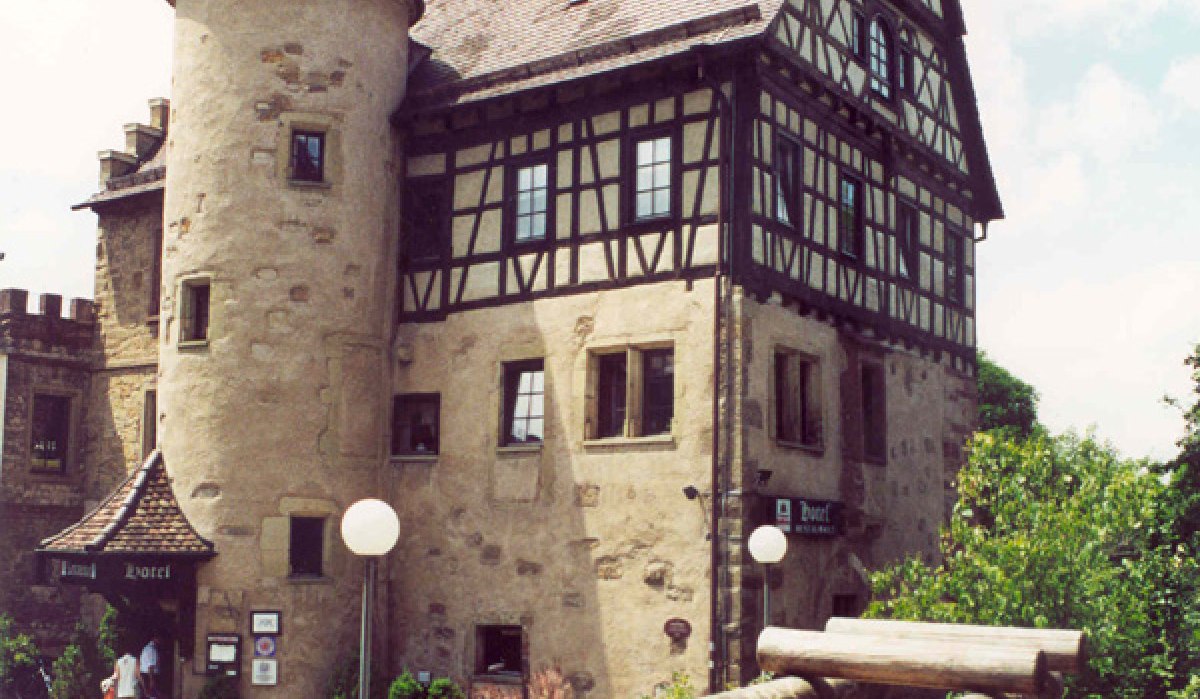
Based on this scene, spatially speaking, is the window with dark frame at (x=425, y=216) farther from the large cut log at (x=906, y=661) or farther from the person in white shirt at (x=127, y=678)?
the large cut log at (x=906, y=661)

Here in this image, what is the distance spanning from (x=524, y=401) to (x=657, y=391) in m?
2.28

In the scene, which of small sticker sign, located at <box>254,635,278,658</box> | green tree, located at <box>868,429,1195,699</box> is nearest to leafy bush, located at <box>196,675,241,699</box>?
small sticker sign, located at <box>254,635,278,658</box>

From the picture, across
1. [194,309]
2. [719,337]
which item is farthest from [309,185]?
[719,337]

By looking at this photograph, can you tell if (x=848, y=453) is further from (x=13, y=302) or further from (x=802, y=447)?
(x=13, y=302)

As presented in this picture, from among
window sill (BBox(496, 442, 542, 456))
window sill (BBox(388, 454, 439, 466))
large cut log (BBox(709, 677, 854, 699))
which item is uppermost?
window sill (BBox(496, 442, 542, 456))

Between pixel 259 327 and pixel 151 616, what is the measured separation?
4356mm

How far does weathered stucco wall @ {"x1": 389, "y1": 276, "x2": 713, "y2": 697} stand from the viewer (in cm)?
1888

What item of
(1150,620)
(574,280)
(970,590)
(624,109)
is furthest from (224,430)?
(1150,620)

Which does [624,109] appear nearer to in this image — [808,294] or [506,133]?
[506,133]

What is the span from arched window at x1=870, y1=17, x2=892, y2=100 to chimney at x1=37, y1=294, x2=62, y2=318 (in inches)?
636

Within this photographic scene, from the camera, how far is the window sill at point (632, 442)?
1909 centimetres

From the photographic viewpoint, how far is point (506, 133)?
2164 cm

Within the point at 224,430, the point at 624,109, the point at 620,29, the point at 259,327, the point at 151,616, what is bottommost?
the point at 151,616

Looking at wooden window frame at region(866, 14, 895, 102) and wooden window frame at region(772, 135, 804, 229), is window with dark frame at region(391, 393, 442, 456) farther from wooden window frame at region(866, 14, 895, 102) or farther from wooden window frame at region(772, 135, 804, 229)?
wooden window frame at region(866, 14, 895, 102)
